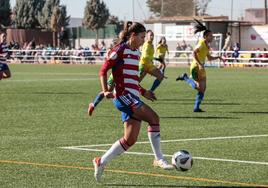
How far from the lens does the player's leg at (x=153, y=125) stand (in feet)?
36.6

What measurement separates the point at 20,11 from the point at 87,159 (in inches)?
4015

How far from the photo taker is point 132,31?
11375 millimetres

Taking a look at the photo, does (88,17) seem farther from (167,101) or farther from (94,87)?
(167,101)

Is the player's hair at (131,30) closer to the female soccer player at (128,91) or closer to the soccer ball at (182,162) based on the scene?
the female soccer player at (128,91)

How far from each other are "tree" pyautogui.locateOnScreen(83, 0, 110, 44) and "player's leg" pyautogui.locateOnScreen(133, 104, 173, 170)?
86143 mm

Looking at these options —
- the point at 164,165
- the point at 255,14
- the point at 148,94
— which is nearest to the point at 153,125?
the point at 164,165

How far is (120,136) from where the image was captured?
635 inches

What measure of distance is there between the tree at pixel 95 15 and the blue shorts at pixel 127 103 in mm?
86492

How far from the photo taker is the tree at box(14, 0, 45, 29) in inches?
4419

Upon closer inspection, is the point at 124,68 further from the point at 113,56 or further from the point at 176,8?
the point at 176,8

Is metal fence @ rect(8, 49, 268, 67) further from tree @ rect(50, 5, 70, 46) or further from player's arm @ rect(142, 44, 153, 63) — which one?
player's arm @ rect(142, 44, 153, 63)

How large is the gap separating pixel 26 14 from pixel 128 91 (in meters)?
104

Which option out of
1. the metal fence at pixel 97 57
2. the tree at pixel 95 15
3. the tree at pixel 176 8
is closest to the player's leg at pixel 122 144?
the metal fence at pixel 97 57

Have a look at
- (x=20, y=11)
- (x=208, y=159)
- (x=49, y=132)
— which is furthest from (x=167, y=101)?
(x=20, y=11)
